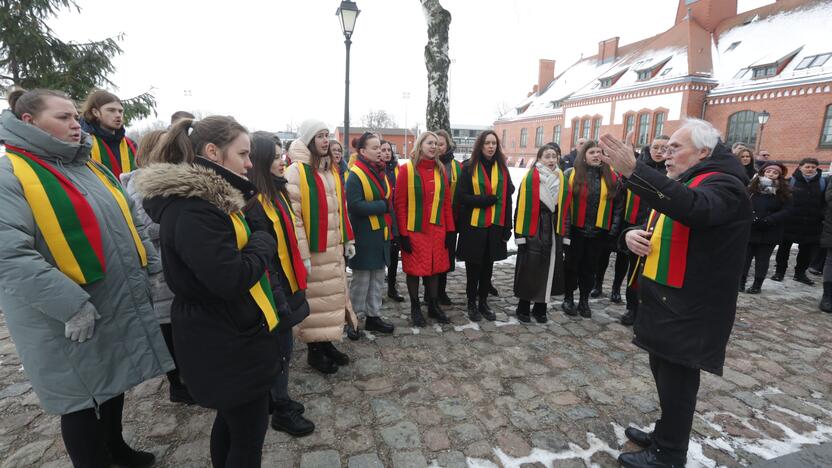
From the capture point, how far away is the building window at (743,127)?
24812mm

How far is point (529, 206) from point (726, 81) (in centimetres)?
2995

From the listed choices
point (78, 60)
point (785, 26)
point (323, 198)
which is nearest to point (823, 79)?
point (785, 26)

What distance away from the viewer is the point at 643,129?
98.5 feet

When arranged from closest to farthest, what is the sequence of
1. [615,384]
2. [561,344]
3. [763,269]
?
[615,384]
[561,344]
[763,269]

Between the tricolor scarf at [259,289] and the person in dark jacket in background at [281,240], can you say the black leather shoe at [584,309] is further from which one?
the tricolor scarf at [259,289]

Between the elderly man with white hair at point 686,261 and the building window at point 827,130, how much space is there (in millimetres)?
27645

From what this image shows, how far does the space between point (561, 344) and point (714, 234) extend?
7.46 feet

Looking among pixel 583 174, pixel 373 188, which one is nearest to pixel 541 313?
pixel 583 174

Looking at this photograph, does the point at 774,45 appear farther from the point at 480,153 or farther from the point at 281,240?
the point at 281,240

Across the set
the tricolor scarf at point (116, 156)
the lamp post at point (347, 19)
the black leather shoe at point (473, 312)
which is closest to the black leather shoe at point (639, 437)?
the black leather shoe at point (473, 312)

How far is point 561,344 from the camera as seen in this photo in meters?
Answer: 4.13

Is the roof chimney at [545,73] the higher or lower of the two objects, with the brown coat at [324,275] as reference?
higher

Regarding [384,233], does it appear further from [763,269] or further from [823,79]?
[823,79]

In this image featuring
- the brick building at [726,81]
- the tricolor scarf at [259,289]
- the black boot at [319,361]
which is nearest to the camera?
the tricolor scarf at [259,289]
